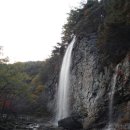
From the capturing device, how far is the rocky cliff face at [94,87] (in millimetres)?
23203

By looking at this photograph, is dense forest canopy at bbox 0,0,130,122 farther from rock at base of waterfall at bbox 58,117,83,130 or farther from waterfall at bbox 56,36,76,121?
rock at base of waterfall at bbox 58,117,83,130

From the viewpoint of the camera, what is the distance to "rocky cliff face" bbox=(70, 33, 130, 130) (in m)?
23.2

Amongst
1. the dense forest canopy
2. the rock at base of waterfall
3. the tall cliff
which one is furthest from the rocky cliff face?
the dense forest canopy

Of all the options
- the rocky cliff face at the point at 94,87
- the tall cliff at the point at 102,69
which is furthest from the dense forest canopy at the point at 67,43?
the rocky cliff face at the point at 94,87

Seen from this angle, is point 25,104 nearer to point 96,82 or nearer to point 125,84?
point 96,82

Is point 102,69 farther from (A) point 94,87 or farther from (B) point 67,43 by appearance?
(B) point 67,43

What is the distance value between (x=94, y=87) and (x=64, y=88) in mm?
11598

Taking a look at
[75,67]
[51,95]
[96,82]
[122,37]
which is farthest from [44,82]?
[122,37]

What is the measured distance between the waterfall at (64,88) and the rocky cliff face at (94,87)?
1978 millimetres

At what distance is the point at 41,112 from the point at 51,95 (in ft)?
9.93

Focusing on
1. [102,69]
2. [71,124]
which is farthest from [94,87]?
[71,124]

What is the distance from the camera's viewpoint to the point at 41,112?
48594 millimetres

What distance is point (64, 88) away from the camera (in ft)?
132

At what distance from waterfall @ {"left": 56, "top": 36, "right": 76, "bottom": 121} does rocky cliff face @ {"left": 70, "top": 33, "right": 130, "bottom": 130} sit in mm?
1978
